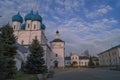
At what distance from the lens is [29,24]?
55.3 m

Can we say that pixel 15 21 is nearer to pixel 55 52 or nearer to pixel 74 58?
pixel 55 52

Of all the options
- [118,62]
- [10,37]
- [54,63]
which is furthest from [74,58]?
[10,37]

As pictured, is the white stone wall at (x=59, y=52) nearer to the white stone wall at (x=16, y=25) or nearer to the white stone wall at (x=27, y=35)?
the white stone wall at (x=27, y=35)

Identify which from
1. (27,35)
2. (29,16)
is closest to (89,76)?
(27,35)

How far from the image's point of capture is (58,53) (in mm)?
73500

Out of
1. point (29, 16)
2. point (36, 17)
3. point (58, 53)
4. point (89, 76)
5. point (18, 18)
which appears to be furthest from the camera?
point (58, 53)

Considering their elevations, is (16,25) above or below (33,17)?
below

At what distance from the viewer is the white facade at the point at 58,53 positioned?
72.5 meters

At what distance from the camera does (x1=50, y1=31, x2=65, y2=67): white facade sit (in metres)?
72.5

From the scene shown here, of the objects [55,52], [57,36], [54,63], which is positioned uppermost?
[57,36]

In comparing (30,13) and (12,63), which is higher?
(30,13)

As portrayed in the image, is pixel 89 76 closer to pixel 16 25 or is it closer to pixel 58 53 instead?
pixel 16 25

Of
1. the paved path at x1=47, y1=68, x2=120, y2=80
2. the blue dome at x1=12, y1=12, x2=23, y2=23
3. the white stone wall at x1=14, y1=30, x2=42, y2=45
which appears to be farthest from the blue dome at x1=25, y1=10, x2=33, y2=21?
the paved path at x1=47, y1=68, x2=120, y2=80

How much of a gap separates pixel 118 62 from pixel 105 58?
19.8 metres
